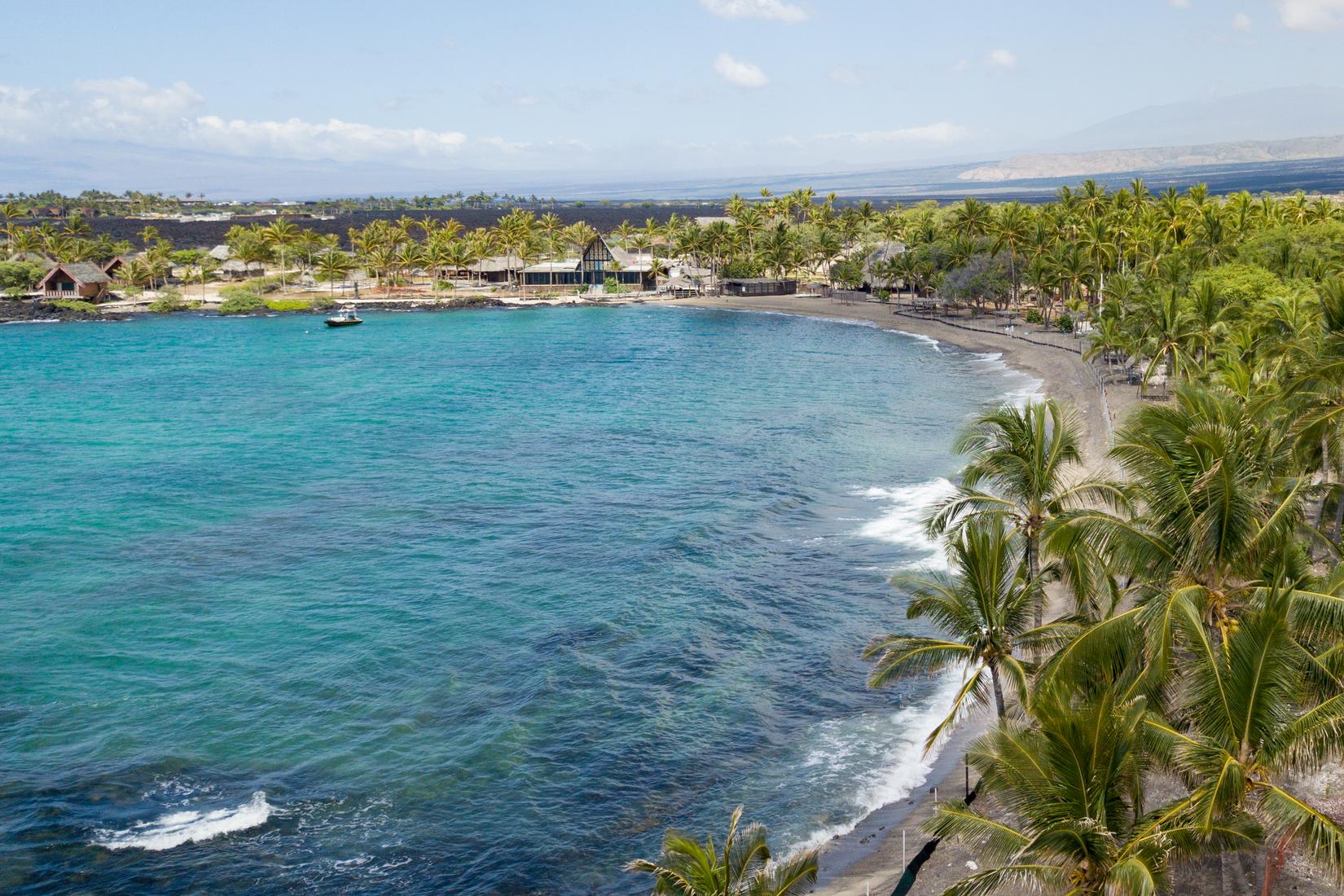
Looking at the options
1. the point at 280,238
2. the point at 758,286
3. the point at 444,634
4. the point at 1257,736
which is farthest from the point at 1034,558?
the point at 280,238

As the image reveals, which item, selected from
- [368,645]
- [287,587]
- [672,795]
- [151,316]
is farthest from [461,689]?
[151,316]

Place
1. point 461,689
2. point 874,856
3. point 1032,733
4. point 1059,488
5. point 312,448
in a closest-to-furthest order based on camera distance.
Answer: point 1032,733, point 874,856, point 1059,488, point 461,689, point 312,448

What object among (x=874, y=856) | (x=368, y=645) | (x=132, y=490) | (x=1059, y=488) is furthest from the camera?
(x=132, y=490)

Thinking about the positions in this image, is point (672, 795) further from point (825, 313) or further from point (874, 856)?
point (825, 313)

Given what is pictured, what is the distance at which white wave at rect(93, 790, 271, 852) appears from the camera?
73.4 feet

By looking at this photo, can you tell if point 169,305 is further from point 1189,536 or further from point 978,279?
point 1189,536

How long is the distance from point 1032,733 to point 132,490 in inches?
1802

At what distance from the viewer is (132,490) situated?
49344 mm

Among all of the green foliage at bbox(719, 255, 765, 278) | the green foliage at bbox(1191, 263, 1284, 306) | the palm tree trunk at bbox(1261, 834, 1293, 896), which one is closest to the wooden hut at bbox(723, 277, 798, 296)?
the green foliage at bbox(719, 255, 765, 278)

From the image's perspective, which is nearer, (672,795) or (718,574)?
(672,795)

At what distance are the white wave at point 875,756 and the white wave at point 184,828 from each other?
11934 mm

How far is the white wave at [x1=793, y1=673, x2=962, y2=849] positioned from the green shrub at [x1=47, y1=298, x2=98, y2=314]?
11827 cm

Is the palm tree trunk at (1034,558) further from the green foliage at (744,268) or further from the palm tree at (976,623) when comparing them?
the green foliage at (744,268)

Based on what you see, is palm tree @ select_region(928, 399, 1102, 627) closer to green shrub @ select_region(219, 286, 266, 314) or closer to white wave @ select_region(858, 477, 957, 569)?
white wave @ select_region(858, 477, 957, 569)
